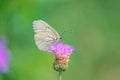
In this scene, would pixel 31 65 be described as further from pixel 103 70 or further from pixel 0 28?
pixel 103 70

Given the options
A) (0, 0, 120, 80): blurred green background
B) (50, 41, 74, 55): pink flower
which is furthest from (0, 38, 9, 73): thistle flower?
(50, 41, 74, 55): pink flower

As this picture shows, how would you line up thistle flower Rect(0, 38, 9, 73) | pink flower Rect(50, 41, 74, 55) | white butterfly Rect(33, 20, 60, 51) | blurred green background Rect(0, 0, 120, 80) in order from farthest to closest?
blurred green background Rect(0, 0, 120, 80) → thistle flower Rect(0, 38, 9, 73) → pink flower Rect(50, 41, 74, 55) → white butterfly Rect(33, 20, 60, 51)

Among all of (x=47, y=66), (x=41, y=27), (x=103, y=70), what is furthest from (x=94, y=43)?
(x=41, y=27)

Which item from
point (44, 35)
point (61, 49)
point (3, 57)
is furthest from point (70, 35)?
point (44, 35)

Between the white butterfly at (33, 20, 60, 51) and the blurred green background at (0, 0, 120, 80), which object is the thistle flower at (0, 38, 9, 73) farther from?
the white butterfly at (33, 20, 60, 51)

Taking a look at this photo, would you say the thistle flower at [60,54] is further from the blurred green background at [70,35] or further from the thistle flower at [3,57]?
the blurred green background at [70,35]
